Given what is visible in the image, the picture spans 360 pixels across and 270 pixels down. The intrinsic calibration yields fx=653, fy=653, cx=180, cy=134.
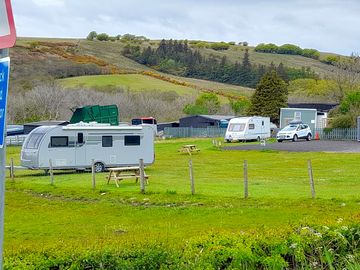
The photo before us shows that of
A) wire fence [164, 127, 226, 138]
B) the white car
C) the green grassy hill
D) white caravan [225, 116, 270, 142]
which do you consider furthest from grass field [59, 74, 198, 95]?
the white car

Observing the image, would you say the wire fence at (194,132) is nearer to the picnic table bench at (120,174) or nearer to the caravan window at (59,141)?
the caravan window at (59,141)

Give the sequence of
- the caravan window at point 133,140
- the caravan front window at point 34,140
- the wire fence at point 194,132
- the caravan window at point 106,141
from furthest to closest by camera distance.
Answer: the wire fence at point 194,132
the caravan window at point 133,140
the caravan window at point 106,141
the caravan front window at point 34,140

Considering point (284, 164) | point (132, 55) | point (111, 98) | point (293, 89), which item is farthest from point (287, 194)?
point (132, 55)

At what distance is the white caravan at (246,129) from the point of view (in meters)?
53.6

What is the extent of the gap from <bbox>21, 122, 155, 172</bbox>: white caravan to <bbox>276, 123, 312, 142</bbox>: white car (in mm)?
20839

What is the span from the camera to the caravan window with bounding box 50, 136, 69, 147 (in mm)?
30844

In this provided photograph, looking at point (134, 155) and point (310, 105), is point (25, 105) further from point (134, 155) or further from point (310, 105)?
point (134, 155)

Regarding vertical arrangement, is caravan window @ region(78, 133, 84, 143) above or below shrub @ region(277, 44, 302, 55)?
below

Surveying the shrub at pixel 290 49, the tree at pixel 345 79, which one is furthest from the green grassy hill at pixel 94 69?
the tree at pixel 345 79

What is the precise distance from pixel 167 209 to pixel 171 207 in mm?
343

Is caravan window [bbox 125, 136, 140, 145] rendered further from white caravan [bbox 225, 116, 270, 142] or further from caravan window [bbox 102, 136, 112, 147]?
white caravan [bbox 225, 116, 270, 142]

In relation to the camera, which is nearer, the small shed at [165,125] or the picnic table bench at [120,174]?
the picnic table bench at [120,174]

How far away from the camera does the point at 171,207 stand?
17.2 meters

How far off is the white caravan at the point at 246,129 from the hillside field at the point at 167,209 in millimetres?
23765
